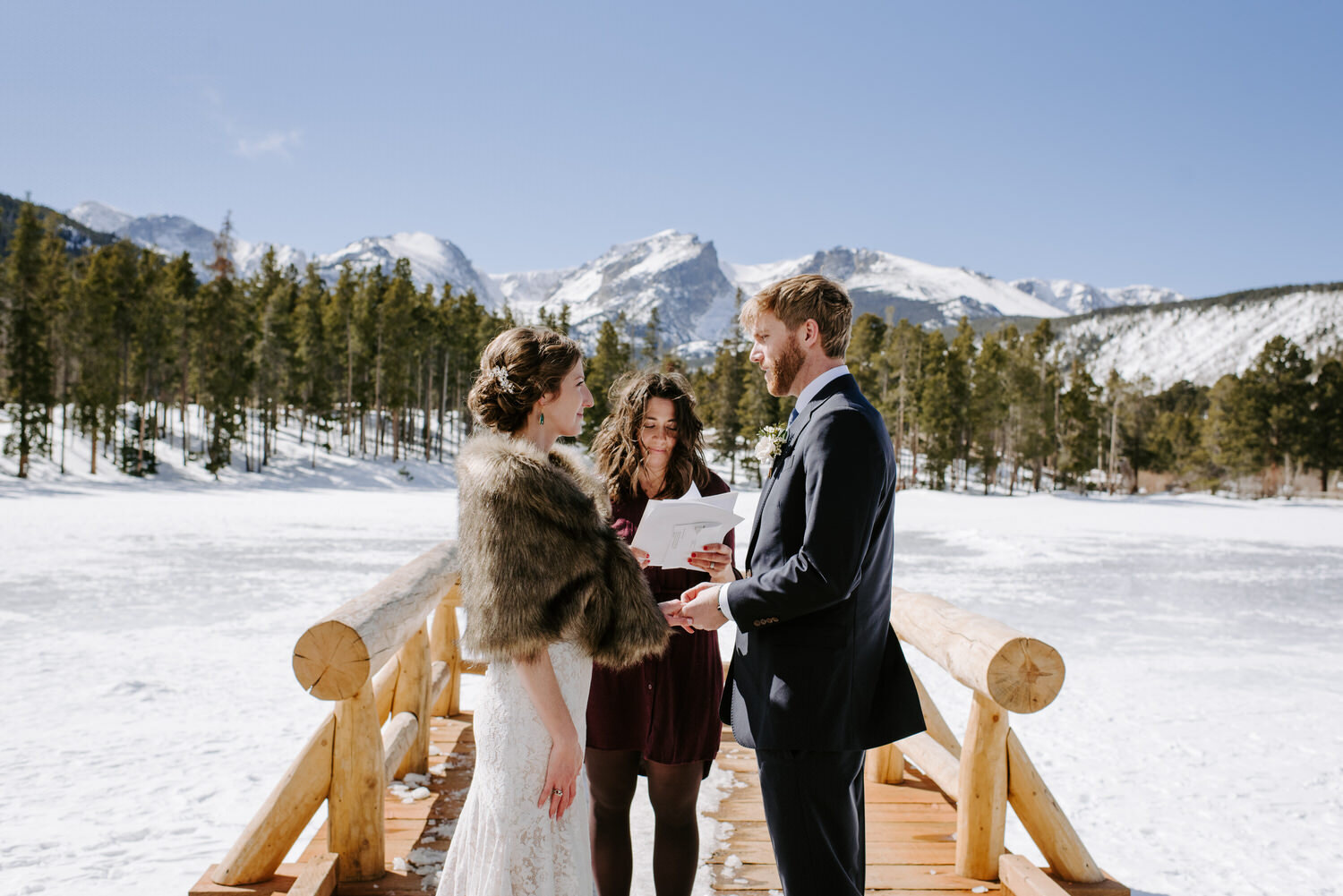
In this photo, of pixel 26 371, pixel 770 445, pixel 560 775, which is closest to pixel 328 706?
pixel 560 775

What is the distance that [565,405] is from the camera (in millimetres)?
2236

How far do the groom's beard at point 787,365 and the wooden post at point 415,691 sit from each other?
9.13 ft

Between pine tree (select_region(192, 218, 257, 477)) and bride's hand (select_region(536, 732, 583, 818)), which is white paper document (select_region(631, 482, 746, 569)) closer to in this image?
bride's hand (select_region(536, 732, 583, 818))

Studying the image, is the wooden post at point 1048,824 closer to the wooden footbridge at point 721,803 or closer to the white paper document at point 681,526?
the wooden footbridge at point 721,803

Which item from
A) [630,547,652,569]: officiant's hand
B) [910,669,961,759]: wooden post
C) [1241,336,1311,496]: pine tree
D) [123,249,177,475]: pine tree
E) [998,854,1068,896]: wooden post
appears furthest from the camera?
[1241,336,1311,496]: pine tree

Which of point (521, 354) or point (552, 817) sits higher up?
point (521, 354)

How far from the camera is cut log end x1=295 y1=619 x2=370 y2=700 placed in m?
2.53

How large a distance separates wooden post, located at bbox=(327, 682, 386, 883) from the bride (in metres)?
0.98

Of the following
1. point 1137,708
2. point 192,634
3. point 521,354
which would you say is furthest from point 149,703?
point 1137,708

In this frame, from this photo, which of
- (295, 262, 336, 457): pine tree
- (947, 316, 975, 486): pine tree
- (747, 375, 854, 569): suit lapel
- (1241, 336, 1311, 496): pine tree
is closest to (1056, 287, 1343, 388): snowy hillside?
(1241, 336, 1311, 496): pine tree

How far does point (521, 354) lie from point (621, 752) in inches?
52.4

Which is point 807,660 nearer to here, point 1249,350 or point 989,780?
point 989,780

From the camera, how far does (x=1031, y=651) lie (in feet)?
8.07

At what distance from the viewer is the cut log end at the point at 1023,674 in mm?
2457
